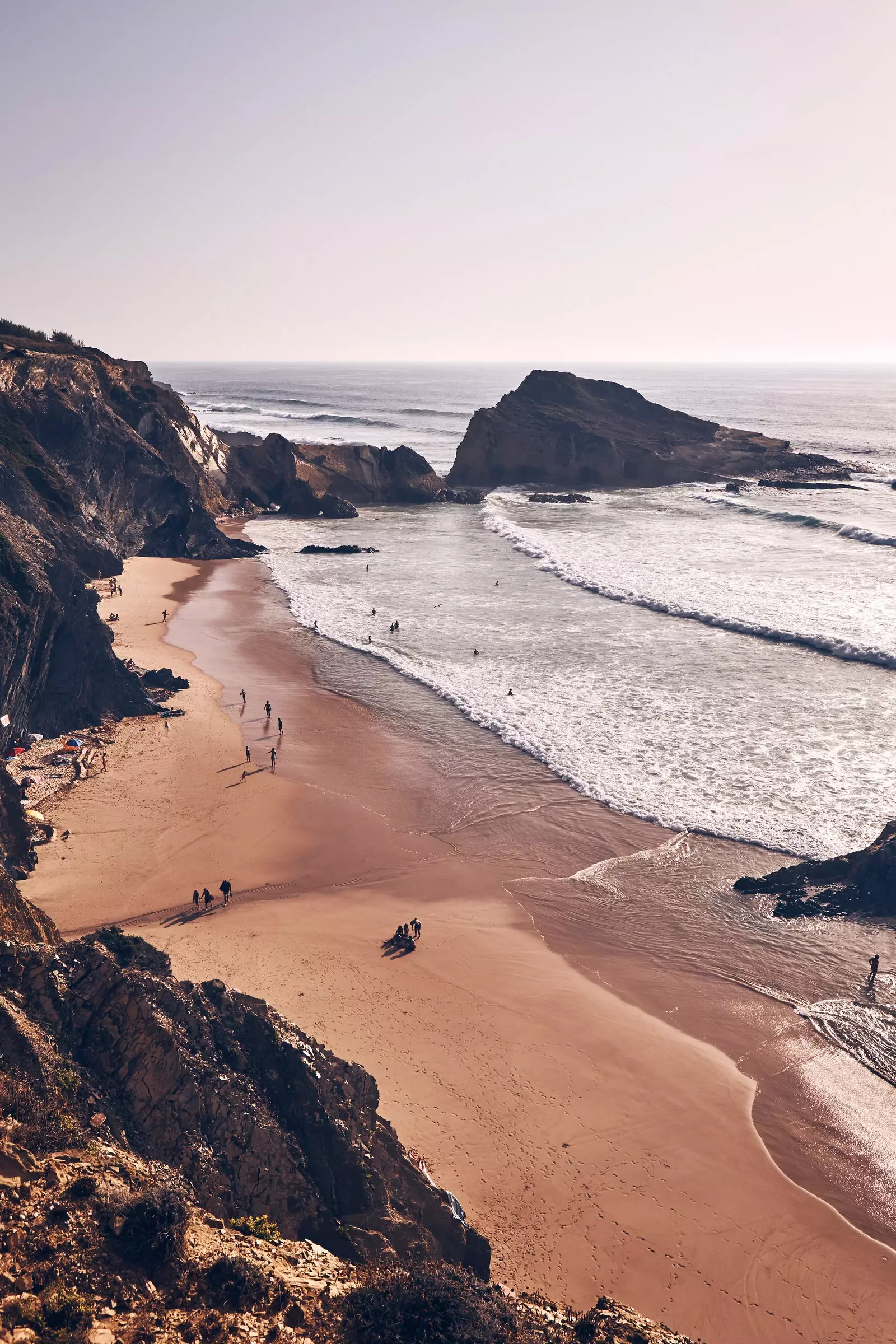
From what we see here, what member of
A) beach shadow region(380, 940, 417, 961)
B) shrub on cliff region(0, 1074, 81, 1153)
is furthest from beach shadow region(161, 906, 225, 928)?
shrub on cliff region(0, 1074, 81, 1153)

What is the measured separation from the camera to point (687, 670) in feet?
134

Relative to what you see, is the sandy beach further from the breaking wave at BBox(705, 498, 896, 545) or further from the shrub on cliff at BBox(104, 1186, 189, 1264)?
the breaking wave at BBox(705, 498, 896, 545)

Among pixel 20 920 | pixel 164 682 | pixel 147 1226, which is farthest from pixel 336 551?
pixel 147 1226

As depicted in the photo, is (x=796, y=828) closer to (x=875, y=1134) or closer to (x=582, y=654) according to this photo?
(x=875, y=1134)

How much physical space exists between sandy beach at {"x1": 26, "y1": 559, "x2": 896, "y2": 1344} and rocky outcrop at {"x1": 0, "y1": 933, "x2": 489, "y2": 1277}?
283 centimetres

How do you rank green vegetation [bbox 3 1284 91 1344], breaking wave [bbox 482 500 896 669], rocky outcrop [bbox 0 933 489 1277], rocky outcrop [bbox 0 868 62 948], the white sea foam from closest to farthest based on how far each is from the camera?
green vegetation [bbox 3 1284 91 1344] < rocky outcrop [bbox 0 933 489 1277] < rocky outcrop [bbox 0 868 62 948] < the white sea foam < breaking wave [bbox 482 500 896 669]

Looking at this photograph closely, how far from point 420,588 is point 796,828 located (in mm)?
34733

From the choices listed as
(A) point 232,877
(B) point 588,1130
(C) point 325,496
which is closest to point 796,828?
(B) point 588,1130

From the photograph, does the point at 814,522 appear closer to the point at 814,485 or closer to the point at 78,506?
the point at 814,485

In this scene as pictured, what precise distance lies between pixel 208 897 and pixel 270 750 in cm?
1018

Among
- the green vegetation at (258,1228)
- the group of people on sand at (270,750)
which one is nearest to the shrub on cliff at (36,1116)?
the green vegetation at (258,1228)

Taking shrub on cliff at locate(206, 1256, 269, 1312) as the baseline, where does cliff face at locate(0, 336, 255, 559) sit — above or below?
above

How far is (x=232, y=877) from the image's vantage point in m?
24.5

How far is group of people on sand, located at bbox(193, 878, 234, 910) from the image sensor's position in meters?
23.0
